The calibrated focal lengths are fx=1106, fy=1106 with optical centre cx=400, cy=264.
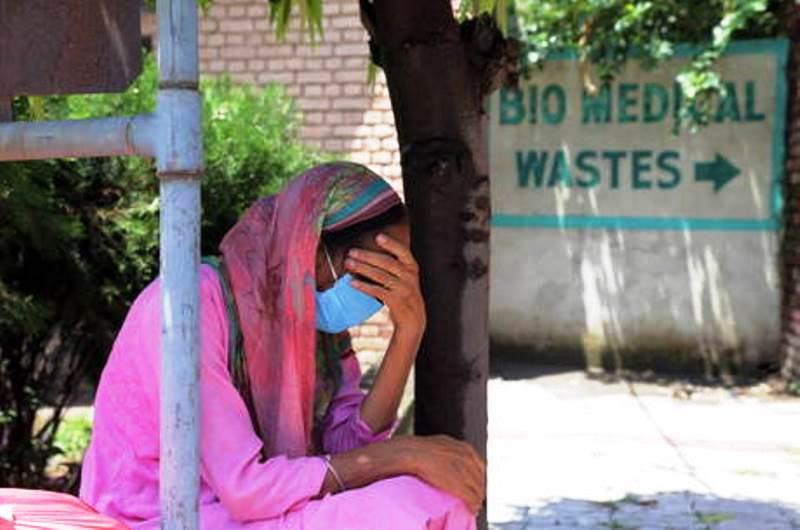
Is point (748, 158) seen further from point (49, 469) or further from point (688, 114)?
point (49, 469)

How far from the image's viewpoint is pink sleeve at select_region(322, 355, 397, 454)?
98.0 inches

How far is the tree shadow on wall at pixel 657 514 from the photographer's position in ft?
15.0

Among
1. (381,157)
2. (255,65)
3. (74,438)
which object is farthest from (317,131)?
(74,438)

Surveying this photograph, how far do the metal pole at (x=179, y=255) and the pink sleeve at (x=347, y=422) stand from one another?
2.77ft

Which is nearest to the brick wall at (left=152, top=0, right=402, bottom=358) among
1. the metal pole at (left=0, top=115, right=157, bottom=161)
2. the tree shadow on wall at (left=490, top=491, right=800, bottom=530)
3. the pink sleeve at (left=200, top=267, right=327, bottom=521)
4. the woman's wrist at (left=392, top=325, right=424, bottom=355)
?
the tree shadow on wall at (left=490, top=491, right=800, bottom=530)

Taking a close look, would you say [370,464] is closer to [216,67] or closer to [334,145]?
[334,145]

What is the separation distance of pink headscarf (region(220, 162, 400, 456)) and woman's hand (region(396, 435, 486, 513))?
0.81ft

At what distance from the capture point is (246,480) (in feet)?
6.81

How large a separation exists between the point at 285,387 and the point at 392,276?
31 centimetres

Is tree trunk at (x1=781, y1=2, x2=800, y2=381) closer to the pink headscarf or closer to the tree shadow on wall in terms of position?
the tree shadow on wall

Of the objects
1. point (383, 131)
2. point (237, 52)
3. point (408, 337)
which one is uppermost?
point (237, 52)

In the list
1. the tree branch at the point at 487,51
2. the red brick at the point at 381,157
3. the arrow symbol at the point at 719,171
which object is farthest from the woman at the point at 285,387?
the arrow symbol at the point at 719,171

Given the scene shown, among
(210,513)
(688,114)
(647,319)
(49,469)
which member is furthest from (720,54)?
(210,513)

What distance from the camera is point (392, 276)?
7.34 feet
